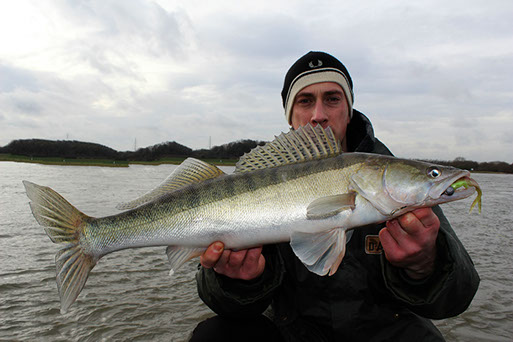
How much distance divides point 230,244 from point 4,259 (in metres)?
6.42

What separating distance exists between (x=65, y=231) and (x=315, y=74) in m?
3.29

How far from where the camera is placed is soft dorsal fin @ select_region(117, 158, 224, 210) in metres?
2.94

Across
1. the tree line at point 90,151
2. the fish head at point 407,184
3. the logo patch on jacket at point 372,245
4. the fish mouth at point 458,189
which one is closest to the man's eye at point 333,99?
the fish head at point 407,184

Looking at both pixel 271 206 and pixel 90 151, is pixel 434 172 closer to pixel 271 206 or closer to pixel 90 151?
pixel 271 206

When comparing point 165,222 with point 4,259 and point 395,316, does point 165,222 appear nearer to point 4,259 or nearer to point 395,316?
point 395,316

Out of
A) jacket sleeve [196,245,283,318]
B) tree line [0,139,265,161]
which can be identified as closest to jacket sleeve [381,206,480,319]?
jacket sleeve [196,245,283,318]

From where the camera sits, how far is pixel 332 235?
2.56m

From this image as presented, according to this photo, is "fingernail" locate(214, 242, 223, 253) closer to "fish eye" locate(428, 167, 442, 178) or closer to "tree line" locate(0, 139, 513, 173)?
"fish eye" locate(428, 167, 442, 178)

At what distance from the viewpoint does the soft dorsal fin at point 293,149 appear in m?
2.87

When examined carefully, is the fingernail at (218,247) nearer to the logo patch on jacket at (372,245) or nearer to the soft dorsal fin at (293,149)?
the soft dorsal fin at (293,149)

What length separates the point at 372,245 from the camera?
10.1 feet

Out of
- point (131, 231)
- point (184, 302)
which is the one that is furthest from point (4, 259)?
point (131, 231)

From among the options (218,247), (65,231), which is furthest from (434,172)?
(65,231)

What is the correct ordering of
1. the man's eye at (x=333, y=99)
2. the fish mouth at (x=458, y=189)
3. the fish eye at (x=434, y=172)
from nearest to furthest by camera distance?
the fish mouth at (x=458, y=189) → the fish eye at (x=434, y=172) → the man's eye at (x=333, y=99)
